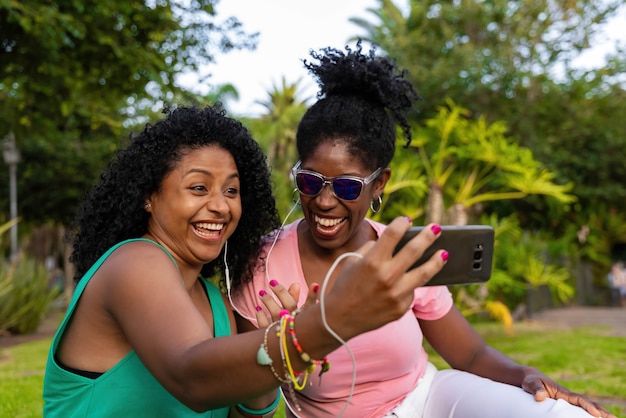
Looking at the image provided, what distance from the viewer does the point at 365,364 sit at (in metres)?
2.43

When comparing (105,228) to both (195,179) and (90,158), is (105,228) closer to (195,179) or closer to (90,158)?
(195,179)

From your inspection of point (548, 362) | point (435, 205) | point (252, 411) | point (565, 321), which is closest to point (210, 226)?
point (252, 411)

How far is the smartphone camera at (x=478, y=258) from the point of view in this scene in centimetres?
161

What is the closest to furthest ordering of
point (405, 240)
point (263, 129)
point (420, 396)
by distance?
point (405, 240) < point (420, 396) < point (263, 129)

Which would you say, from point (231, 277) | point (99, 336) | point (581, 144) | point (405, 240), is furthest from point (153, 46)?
point (581, 144)

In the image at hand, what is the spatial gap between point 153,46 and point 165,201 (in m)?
7.59

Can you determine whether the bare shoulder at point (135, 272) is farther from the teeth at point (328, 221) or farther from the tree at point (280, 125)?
the tree at point (280, 125)

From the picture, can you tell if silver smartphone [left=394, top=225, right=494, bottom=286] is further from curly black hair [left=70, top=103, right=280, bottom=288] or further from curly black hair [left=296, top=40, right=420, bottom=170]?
curly black hair [left=296, top=40, right=420, bottom=170]

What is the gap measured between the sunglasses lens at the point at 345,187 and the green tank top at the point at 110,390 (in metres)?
0.82

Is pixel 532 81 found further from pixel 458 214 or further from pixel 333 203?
pixel 333 203

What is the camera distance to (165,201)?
2.04 metres

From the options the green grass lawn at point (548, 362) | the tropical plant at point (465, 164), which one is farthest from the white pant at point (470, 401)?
the tropical plant at point (465, 164)

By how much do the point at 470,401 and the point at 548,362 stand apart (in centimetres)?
470

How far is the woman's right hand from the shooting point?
1263 millimetres
